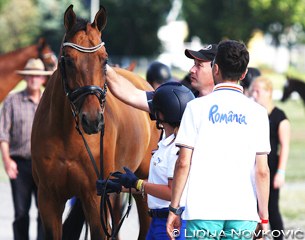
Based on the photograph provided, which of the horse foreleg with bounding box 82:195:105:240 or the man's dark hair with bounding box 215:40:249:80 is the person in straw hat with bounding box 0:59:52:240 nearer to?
the horse foreleg with bounding box 82:195:105:240

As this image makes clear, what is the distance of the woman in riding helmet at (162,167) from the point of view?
18.6 feet

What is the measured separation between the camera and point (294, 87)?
17078mm

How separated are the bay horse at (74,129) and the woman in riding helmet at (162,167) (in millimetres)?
770

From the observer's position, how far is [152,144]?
8.93 meters

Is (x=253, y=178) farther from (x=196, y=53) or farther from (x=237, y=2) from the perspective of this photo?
(x=237, y=2)

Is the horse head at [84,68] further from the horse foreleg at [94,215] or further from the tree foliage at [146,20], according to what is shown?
the tree foliage at [146,20]

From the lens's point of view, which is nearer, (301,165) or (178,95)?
(178,95)

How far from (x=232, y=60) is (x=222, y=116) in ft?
1.14

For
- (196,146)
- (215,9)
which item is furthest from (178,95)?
(215,9)

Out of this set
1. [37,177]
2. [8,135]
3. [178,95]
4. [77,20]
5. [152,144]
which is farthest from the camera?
[8,135]

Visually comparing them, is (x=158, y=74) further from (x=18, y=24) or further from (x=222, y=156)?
(x=18, y=24)

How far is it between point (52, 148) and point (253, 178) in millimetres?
2324

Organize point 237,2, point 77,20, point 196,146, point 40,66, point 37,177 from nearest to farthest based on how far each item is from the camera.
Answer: point 196,146, point 77,20, point 37,177, point 40,66, point 237,2

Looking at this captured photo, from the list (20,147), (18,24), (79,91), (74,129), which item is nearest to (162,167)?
(79,91)
